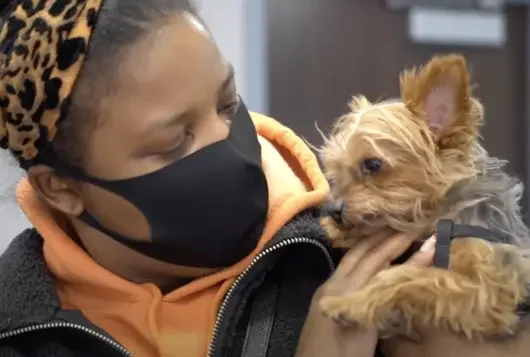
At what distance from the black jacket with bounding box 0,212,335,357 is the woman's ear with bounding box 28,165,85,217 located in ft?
0.26

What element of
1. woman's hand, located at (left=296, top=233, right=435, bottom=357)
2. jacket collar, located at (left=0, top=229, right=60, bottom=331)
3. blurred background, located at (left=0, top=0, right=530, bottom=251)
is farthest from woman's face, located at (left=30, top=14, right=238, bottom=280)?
blurred background, located at (left=0, top=0, right=530, bottom=251)

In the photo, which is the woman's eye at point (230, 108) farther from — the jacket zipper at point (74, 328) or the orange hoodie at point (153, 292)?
the jacket zipper at point (74, 328)

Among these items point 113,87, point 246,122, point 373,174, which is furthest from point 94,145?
point 373,174

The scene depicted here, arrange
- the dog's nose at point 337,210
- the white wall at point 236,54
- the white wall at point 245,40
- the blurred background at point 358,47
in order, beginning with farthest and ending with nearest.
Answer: the blurred background at point 358,47 < the white wall at point 245,40 < the white wall at point 236,54 < the dog's nose at point 337,210

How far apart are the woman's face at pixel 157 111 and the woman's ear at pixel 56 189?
2 cm

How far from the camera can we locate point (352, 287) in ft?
3.41

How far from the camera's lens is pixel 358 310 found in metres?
0.99

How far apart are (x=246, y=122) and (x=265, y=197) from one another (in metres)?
0.10

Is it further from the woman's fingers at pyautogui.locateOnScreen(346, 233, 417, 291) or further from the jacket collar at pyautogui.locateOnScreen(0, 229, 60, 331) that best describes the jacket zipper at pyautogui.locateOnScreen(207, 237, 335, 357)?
the jacket collar at pyautogui.locateOnScreen(0, 229, 60, 331)

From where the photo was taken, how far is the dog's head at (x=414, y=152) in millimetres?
1012

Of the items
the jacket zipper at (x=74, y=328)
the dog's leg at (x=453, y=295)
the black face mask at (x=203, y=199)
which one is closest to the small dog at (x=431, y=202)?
the dog's leg at (x=453, y=295)

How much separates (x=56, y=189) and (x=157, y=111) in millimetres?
202

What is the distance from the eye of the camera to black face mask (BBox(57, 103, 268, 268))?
104cm

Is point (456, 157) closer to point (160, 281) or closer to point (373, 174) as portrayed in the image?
point (373, 174)
